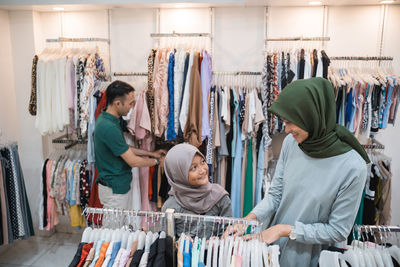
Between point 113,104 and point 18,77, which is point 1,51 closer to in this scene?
point 18,77

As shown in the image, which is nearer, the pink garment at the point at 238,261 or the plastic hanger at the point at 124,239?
the pink garment at the point at 238,261

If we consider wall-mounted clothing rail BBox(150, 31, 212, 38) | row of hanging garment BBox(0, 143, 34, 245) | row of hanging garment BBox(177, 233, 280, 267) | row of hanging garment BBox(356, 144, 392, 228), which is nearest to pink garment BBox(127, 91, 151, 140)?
wall-mounted clothing rail BBox(150, 31, 212, 38)

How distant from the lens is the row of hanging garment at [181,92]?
3031mm

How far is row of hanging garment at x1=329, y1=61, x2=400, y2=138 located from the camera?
2.96 m

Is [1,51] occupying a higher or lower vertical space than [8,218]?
higher

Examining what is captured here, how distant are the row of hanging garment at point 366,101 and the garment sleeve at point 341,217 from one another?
167 centimetres

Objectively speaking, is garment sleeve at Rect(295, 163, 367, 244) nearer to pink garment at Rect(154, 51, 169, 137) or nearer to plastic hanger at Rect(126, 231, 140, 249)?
plastic hanger at Rect(126, 231, 140, 249)

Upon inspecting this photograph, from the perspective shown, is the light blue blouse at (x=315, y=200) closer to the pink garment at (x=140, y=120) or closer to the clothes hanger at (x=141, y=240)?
the clothes hanger at (x=141, y=240)

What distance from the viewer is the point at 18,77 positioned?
3535 mm

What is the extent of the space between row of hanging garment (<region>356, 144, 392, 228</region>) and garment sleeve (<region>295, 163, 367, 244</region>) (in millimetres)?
1793

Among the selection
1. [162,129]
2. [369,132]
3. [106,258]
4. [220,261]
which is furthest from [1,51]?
[369,132]

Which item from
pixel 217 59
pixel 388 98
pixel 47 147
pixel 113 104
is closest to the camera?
pixel 113 104

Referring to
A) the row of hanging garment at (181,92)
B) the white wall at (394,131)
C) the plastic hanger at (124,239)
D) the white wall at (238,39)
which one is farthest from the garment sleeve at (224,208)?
the white wall at (394,131)

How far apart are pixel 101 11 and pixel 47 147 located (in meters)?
1.58
